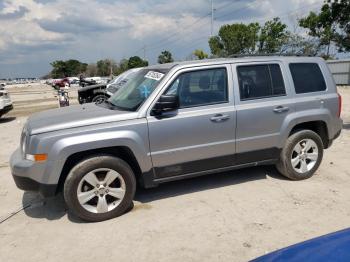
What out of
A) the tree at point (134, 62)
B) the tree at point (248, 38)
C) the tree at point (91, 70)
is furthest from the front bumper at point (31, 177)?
the tree at point (91, 70)

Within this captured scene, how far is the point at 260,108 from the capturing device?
5160 millimetres

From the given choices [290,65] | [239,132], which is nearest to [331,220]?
[239,132]

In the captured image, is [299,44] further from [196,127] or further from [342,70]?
[196,127]

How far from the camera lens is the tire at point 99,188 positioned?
4320mm

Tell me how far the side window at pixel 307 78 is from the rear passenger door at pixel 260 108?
198 mm

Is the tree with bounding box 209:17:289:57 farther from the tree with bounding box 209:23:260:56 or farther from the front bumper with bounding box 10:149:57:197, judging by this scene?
the front bumper with bounding box 10:149:57:197

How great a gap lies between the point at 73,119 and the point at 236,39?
48.6 meters

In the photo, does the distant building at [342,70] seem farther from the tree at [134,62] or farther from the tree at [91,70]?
the tree at [91,70]

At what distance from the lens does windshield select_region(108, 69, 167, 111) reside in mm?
4809

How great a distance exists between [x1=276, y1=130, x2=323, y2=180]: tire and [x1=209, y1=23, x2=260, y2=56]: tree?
139 ft

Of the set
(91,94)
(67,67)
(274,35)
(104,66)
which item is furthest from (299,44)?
(67,67)

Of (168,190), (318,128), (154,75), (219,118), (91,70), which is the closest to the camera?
(219,118)

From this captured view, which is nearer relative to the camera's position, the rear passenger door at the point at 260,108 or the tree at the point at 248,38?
the rear passenger door at the point at 260,108

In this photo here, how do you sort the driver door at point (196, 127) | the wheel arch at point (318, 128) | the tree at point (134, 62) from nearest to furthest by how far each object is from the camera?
1. the driver door at point (196, 127)
2. the wheel arch at point (318, 128)
3. the tree at point (134, 62)
